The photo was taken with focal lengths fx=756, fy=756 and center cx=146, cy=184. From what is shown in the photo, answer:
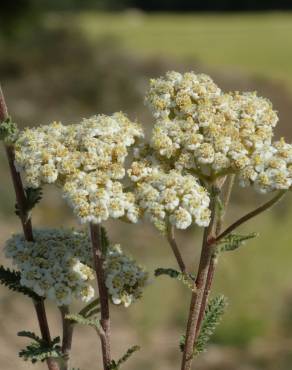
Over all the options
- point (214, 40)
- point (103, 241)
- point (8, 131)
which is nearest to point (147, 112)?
point (103, 241)

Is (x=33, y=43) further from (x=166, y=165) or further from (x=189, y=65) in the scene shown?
(x=166, y=165)

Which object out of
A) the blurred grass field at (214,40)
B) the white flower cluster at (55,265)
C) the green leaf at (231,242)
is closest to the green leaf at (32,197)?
the white flower cluster at (55,265)

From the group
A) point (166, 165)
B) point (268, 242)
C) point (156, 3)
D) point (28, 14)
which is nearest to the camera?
point (166, 165)

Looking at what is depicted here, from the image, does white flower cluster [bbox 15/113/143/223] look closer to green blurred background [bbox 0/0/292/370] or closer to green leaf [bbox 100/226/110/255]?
green leaf [bbox 100/226/110/255]

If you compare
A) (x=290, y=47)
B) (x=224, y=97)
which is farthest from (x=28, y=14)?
(x=224, y=97)

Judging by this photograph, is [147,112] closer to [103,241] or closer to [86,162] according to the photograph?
[103,241]
